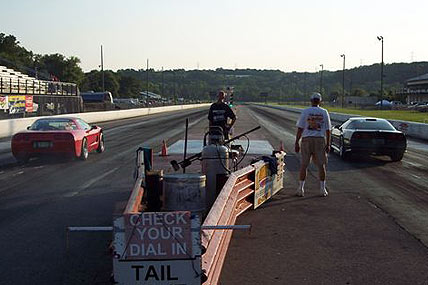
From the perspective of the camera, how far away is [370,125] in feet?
53.2

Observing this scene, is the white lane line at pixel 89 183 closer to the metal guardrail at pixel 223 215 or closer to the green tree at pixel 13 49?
the metal guardrail at pixel 223 215

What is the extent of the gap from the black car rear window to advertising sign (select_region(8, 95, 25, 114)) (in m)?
26.1

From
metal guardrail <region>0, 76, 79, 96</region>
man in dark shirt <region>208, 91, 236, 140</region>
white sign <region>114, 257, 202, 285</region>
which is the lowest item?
white sign <region>114, 257, 202, 285</region>

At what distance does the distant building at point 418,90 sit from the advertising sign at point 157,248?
121 metres

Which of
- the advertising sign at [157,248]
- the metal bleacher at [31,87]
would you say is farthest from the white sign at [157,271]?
the metal bleacher at [31,87]

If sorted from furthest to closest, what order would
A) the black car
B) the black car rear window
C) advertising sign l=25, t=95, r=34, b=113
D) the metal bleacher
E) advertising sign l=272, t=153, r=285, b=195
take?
the metal bleacher < advertising sign l=25, t=95, r=34, b=113 < the black car rear window < the black car < advertising sign l=272, t=153, r=285, b=195

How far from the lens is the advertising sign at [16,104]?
3647 centimetres

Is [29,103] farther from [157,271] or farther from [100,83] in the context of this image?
[100,83]

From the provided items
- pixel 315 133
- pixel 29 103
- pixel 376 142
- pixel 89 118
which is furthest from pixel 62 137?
pixel 89 118

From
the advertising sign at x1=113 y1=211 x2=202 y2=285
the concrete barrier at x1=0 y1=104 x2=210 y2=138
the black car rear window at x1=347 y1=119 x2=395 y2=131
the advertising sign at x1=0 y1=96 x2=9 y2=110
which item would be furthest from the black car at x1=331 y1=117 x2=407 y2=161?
the advertising sign at x1=0 y1=96 x2=9 y2=110

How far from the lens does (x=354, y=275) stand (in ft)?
18.4

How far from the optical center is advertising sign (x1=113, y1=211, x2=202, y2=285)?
4406mm

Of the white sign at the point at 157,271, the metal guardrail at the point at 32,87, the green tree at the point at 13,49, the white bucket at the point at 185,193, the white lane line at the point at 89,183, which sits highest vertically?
the green tree at the point at 13,49

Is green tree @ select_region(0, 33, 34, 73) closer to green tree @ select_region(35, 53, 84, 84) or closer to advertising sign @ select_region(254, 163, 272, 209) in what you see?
green tree @ select_region(35, 53, 84, 84)
